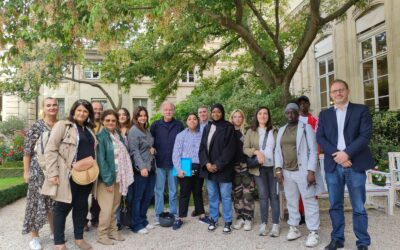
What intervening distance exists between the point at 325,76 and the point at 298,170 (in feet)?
43.5

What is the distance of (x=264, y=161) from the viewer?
5.63 metres

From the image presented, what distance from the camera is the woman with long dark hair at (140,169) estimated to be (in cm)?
585

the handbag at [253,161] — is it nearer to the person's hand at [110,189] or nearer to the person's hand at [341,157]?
the person's hand at [341,157]

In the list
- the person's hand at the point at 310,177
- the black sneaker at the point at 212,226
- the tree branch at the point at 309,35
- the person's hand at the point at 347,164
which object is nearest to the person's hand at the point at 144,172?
the black sneaker at the point at 212,226

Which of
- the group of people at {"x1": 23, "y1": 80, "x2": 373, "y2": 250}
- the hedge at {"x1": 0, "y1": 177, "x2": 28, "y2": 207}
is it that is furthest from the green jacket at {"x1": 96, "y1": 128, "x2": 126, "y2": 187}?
the hedge at {"x1": 0, "y1": 177, "x2": 28, "y2": 207}

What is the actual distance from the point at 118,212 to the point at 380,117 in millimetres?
9733

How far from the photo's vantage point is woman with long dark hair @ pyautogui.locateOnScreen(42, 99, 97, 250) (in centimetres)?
467

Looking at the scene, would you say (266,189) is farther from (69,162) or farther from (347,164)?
(69,162)

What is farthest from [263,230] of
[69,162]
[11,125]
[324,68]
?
[11,125]

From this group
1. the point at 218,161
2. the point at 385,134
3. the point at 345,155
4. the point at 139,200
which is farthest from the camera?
the point at 385,134

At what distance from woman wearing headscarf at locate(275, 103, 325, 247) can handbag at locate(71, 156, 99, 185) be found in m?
2.74

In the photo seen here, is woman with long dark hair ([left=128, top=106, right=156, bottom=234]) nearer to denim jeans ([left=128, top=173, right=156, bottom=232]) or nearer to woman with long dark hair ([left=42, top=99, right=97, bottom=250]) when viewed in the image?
Result: denim jeans ([left=128, top=173, right=156, bottom=232])

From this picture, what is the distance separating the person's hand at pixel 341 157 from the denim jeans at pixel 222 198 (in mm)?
1851

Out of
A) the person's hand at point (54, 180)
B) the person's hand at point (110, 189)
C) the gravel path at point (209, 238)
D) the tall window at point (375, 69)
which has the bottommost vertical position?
the gravel path at point (209, 238)
